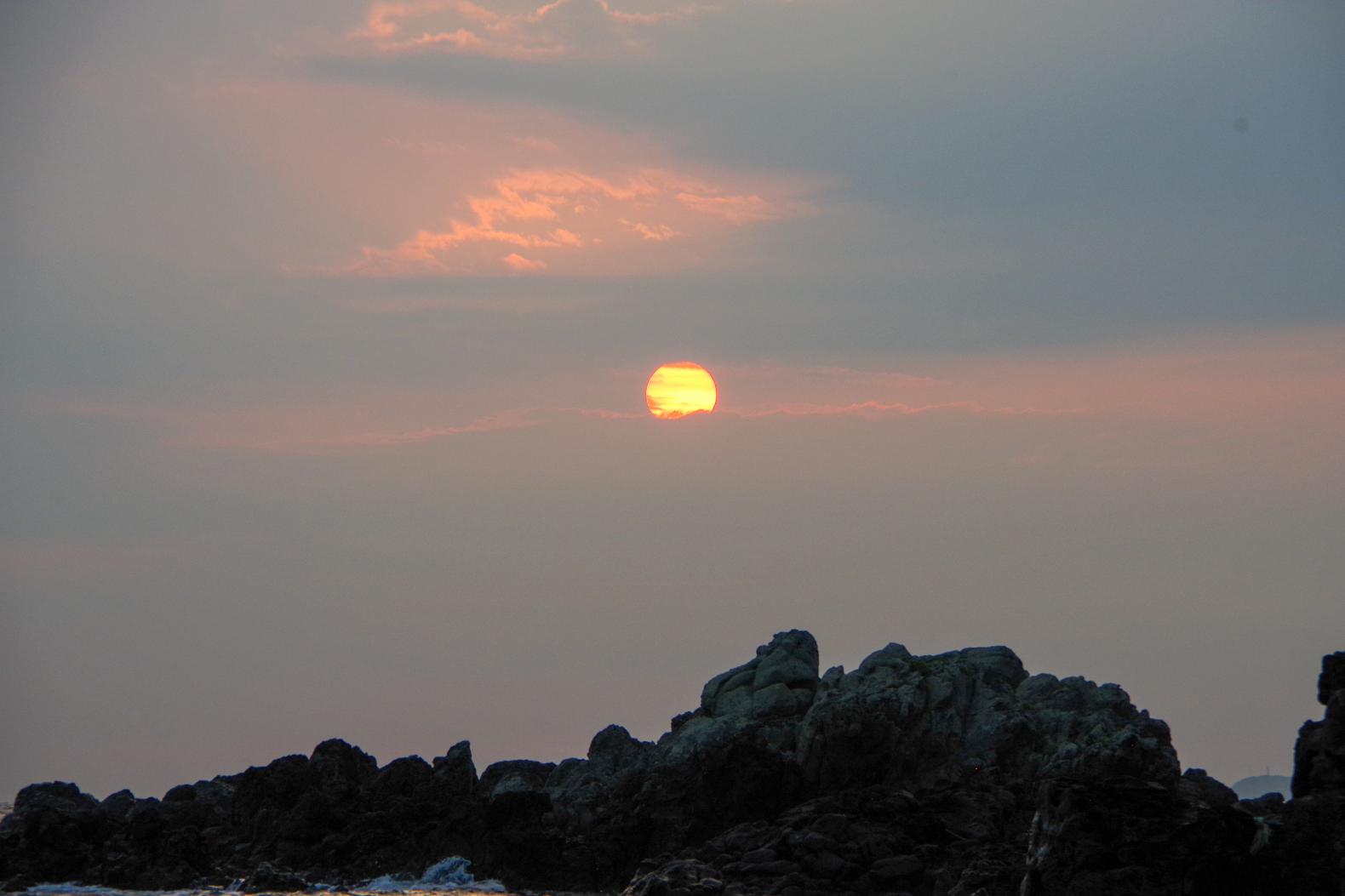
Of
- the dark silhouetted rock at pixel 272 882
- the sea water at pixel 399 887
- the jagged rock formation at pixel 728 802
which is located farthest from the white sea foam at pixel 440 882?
the dark silhouetted rock at pixel 272 882

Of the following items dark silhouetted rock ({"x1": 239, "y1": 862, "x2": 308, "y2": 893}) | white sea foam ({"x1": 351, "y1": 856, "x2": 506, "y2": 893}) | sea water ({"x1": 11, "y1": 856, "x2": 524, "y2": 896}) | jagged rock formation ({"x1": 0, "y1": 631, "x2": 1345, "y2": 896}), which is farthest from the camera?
white sea foam ({"x1": 351, "y1": 856, "x2": 506, "y2": 893})

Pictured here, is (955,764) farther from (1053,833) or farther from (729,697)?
(1053,833)

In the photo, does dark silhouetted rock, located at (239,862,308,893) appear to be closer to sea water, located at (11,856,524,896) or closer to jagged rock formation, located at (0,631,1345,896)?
jagged rock formation, located at (0,631,1345,896)

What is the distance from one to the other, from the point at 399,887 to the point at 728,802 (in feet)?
59.5

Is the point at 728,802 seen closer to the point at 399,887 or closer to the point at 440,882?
the point at 440,882

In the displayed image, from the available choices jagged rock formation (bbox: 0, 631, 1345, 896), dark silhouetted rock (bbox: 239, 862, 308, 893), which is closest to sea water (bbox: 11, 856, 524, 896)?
dark silhouetted rock (bbox: 239, 862, 308, 893)

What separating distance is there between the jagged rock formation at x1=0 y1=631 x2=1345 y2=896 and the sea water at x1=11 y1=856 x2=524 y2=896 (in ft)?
3.26

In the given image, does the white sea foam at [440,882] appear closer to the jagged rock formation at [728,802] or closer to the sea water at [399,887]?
the sea water at [399,887]

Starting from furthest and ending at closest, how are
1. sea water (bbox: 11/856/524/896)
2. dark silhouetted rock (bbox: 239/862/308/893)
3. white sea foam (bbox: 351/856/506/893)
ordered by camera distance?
1. white sea foam (bbox: 351/856/506/893)
2. dark silhouetted rock (bbox: 239/862/308/893)
3. sea water (bbox: 11/856/524/896)

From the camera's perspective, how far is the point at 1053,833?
58594mm

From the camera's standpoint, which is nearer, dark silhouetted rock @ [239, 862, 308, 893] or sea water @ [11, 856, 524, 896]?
sea water @ [11, 856, 524, 896]

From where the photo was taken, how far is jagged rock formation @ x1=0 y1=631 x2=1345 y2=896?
7638cm

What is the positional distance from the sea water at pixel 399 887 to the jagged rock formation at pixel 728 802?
994 mm

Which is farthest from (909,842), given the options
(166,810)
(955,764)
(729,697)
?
(166,810)
